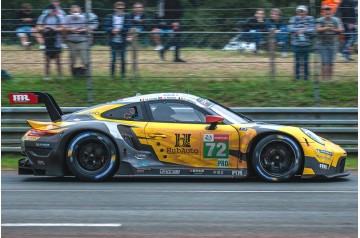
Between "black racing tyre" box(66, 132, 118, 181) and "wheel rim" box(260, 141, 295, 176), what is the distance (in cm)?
212

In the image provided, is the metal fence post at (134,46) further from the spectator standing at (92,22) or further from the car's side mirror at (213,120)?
the car's side mirror at (213,120)

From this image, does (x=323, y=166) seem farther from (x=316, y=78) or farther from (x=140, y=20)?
(x=140, y=20)

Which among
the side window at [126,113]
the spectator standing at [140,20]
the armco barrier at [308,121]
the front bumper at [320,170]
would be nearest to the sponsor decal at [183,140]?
the side window at [126,113]

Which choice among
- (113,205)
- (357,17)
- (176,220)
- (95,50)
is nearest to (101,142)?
(113,205)

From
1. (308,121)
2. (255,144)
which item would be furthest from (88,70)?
(255,144)

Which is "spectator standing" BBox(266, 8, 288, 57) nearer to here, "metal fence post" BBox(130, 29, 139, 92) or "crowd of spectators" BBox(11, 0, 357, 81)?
"crowd of spectators" BBox(11, 0, 357, 81)

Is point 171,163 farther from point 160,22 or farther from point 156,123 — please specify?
point 160,22

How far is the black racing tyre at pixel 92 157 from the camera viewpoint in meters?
10.1

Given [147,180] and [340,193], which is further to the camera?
[147,180]

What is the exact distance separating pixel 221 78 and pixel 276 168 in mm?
4788

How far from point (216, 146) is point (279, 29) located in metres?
4.98

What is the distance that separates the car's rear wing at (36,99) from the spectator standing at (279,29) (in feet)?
17.0

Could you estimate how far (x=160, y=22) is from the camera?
47.8ft

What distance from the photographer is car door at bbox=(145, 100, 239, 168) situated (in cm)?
995
